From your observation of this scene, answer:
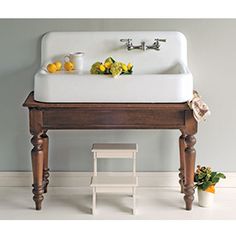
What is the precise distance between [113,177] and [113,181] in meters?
0.10

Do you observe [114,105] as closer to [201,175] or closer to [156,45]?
[156,45]

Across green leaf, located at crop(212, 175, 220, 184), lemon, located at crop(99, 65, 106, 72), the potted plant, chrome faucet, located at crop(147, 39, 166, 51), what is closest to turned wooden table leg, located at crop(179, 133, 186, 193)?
the potted plant

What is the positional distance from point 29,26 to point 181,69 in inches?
45.5

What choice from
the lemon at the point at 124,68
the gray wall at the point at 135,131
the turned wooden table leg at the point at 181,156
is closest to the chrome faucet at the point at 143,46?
the gray wall at the point at 135,131

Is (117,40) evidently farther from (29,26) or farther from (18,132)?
(18,132)

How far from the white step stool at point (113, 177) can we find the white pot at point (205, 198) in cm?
48

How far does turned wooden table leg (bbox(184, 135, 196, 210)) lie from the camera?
4340 mm

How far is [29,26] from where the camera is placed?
185 inches

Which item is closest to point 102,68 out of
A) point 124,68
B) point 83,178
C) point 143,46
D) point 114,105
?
point 124,68

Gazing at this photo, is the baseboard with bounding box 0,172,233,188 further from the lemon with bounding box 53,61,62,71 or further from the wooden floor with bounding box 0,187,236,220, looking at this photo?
the lemon with bounding box 53,61,62,71

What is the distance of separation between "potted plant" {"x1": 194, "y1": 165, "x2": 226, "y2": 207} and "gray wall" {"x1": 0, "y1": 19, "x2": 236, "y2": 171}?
34 centimetres

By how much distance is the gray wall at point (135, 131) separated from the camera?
471cm

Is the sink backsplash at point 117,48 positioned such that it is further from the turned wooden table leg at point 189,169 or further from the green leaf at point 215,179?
the green leaf at point 215,179

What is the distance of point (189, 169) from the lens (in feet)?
14.3
